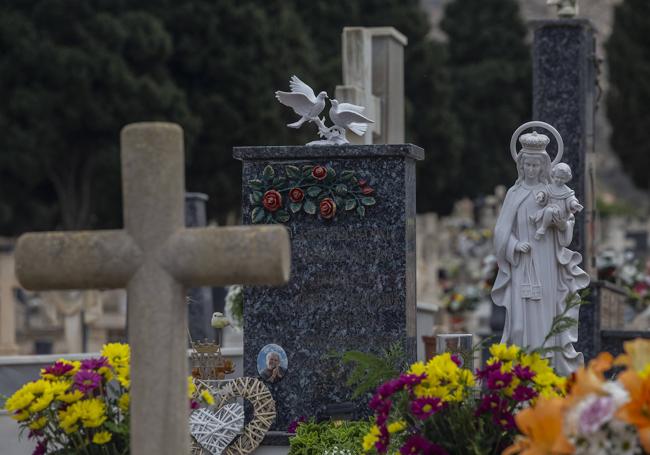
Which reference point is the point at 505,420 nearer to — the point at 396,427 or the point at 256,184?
the point at 396,427

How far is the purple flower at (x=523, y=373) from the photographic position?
6484 millimetres

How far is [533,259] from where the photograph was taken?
9836mm

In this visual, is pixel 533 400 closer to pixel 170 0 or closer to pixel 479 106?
pixel 170 0

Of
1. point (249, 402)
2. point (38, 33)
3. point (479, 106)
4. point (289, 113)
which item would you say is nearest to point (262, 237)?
point (249, 402)

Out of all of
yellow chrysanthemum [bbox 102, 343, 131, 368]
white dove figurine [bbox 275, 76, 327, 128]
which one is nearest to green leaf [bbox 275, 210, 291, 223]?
white dove figurine [bbox 275, 76, 327, 128]

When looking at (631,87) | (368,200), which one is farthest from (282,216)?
(631,87)

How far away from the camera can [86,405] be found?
6.53 metres

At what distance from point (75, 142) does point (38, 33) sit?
2090 millimetres

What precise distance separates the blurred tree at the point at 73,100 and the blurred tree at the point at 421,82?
7.98 metres

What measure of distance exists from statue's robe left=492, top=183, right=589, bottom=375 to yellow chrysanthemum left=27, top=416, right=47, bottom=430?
3.78 meters

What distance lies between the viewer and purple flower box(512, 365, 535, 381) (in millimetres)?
6484

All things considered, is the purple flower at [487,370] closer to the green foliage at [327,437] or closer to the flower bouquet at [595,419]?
the flower bouquet at [595,419]

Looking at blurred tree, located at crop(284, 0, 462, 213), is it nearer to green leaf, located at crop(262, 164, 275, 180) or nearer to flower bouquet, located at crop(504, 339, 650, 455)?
green leaf, located at crop(262, 164, 275, 180)

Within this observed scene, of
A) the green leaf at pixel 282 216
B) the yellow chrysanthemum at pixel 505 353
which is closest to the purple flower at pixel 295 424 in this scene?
the green leaf at pixel 282 216
